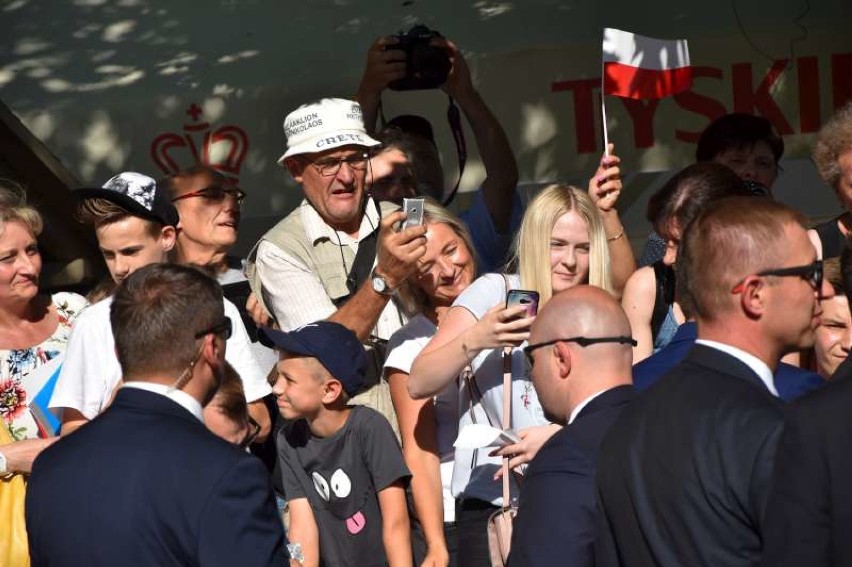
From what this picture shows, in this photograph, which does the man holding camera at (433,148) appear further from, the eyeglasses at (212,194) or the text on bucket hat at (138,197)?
the text on bucket hat at (138,197)

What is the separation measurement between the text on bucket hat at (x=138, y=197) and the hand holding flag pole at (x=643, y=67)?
1762 mm

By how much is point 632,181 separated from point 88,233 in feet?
10.7

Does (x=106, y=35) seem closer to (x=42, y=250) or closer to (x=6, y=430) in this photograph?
(x=42, y=250)

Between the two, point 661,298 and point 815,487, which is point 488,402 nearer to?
point 661,298

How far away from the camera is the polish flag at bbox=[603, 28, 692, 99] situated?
5734 mm

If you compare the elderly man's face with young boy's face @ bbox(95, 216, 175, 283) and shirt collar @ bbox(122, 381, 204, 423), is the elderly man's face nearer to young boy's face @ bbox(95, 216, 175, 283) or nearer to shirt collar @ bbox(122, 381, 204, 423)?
young boy's face @ bbox(95, 216, 175, 283)

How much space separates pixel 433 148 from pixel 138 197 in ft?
5.56

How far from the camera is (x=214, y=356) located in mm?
3646

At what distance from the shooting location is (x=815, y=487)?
2.86 m

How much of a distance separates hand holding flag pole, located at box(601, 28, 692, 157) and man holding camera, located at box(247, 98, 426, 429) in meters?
0.98

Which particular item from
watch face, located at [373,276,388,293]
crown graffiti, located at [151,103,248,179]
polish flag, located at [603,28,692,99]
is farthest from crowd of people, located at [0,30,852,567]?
crown graffiti, located at [151,103,248,179]

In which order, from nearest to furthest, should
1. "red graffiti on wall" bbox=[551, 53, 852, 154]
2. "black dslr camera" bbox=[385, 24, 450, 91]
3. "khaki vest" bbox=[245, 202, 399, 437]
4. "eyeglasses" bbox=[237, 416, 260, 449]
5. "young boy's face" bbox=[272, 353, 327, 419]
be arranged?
"eyeglasses" bbox=[237, 416, 260, 449]
"young boy's face" bbox=[272, 353, 327, 419]
"khaki vest" bbox=[245, 202, 399, 437]
"black dslr camera" bbox=[385, 24, 450, 91]
"red graffiti on wall" bbox=[551, 53, 852, 154]

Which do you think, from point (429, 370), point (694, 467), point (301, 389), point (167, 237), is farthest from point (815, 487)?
point (167, 237)

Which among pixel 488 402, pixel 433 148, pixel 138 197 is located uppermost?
pixel 138 197
